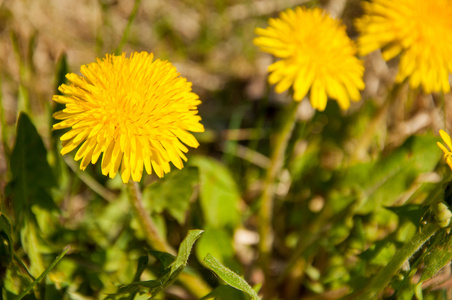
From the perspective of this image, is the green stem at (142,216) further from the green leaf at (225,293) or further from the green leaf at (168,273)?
the green leaf at (225,293)

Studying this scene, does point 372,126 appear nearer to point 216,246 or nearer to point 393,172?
point 393,172

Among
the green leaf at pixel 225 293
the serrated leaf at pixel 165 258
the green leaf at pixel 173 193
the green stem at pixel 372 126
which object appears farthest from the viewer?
the green stem at pixel 372 126

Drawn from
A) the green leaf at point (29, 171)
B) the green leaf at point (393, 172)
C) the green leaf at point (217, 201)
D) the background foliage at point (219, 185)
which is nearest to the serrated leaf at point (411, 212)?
the background foliage at point (219, 185)

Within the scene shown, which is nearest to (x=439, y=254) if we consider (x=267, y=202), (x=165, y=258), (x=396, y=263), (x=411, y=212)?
(x=396, y=263)

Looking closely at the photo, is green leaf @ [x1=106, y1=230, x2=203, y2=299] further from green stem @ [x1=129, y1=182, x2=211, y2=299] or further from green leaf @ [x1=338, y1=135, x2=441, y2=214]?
green leaf @ [x1=338, y1=135, x2=441, y2=214]

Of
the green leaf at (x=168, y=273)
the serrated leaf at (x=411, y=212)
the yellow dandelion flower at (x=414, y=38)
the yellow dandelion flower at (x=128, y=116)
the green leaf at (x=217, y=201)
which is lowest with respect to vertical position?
the green leaf at (x=217, y=201)

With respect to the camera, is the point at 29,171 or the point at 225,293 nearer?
the point at 225,293

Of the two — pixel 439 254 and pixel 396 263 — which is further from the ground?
pixel 439 254

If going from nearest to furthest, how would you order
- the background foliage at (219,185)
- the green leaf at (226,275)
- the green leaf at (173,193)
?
1. the green leaf at (226,275)
2. the background foliage at (219,185)
3. the green leaf at (173,193)
